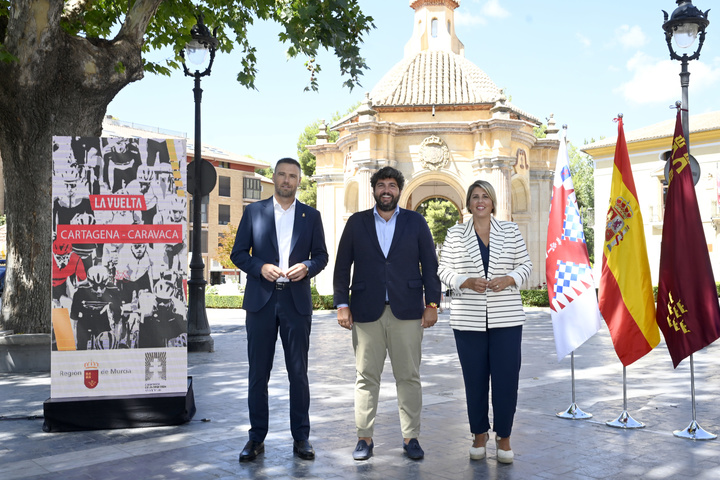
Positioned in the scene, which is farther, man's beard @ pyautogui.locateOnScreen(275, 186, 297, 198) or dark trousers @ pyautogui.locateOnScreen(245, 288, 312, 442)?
man's beard @ pyautogui.locateOnScreen(275, 186, 297, 198)

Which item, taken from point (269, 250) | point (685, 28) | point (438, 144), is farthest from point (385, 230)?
point (438, 144)

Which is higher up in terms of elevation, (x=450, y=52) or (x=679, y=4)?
(x=450, y=52)

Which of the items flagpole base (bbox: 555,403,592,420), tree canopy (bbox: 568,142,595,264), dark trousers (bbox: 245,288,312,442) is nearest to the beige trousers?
A: dark trousers (bbox: 245,288,312,442)

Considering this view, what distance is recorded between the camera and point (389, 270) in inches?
195

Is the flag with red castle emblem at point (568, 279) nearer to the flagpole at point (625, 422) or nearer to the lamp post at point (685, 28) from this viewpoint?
the flagpole at point (625, 422)

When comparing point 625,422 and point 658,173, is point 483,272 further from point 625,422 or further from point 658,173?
point 658,173

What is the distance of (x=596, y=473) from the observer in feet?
14.6

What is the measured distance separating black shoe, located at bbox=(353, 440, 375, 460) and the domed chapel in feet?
65.6

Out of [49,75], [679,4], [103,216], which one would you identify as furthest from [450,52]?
[103,216]

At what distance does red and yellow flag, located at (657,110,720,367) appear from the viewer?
583 cm

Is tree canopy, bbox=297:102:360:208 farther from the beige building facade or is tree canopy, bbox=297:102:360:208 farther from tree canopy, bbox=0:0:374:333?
tree canopy, bbox=0:0:374:333

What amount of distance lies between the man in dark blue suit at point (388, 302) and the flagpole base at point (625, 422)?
208 cm

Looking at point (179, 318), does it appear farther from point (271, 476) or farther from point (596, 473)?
point (596, 473)

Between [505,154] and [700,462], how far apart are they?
2207cm
